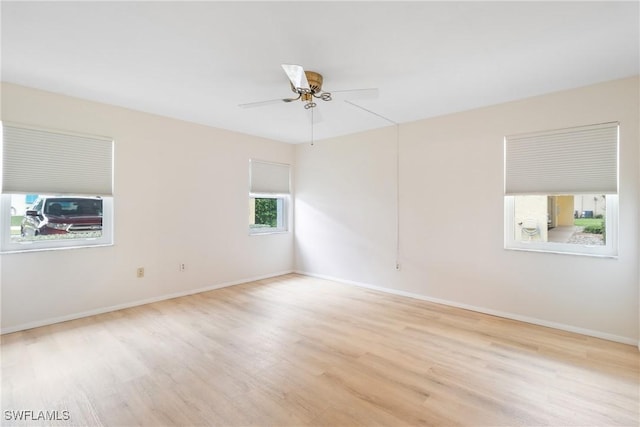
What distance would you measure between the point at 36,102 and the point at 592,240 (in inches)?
233

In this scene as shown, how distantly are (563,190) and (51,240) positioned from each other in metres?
5.56

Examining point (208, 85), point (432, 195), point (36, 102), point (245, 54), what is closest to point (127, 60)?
point (208, 85)

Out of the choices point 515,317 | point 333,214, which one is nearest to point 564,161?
point 515,317

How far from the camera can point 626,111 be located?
9.25ft

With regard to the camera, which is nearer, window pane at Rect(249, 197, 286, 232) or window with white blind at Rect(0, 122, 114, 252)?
window with white blind at Rect(0, 122, 114, 252)

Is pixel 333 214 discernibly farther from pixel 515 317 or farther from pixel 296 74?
pixel 296 74

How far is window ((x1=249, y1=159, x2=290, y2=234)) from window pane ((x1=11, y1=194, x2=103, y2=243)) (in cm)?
218

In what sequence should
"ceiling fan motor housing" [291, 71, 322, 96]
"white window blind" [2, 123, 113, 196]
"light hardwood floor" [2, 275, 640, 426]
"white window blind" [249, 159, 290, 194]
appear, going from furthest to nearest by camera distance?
"white window blind" [249, 159, 290, 194]
"white window blind" [2, 123, 113, 196]
"ceiling fan motor housing" [291, 71, 322, 96]
"light hardwood floor" [2, 275, 640, 426]

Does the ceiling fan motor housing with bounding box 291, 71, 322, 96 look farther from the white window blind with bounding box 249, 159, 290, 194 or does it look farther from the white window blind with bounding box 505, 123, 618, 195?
the white window blind with bounding box 249, 159, 290, 194

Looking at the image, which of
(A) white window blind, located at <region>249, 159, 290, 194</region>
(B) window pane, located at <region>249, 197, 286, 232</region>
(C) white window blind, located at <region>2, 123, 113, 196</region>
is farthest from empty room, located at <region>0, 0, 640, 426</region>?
(B) window pane, located at <region>249, 197, 286, 232</region>

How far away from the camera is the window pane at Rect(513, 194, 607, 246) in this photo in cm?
309

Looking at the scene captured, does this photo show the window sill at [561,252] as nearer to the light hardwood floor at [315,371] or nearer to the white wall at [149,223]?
the light hardwood floor at [315,371]

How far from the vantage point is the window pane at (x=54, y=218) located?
3.19 m

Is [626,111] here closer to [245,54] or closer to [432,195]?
[432,195]
